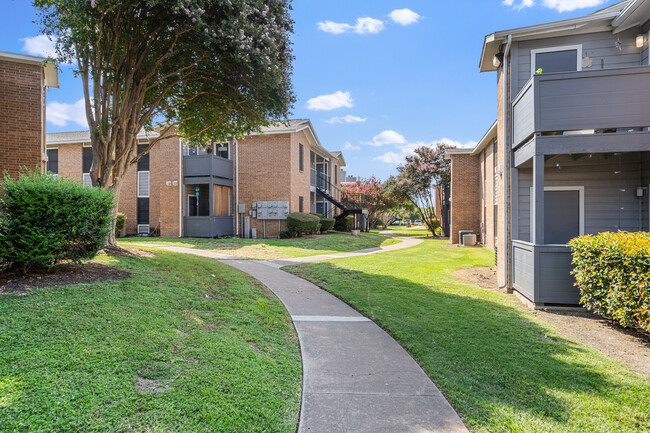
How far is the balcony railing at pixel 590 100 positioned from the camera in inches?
237

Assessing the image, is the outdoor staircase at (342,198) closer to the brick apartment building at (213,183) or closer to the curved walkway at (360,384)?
the brick apartment building at (213,183)

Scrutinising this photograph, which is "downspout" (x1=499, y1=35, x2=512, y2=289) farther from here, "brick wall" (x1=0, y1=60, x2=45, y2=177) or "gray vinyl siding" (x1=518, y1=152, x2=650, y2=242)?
"brick wall" (x1=0, y1=60, x2=45, y2=177)

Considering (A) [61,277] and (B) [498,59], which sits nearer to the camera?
(A) [61,277]

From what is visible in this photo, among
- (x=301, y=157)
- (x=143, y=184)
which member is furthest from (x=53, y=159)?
(x=301, y=157)

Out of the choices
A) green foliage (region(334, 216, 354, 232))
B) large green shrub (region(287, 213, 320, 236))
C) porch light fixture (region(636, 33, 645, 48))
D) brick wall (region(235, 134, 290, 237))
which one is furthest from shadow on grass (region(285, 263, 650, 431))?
green foliage (region(334, 216, 354, 232))

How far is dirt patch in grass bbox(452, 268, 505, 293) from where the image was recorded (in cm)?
836

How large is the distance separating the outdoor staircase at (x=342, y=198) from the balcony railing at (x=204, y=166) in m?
7.98

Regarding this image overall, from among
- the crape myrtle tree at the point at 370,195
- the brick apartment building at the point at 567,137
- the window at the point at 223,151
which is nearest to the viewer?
the brick apartment building at the point at 567,137

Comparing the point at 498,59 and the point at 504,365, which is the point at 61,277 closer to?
the point at 504,365

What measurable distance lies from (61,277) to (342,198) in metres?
25.7

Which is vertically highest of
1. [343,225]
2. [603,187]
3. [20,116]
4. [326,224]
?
[20,116]

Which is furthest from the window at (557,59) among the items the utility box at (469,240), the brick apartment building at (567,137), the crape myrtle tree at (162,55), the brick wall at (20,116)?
the brick wall at (20,116)

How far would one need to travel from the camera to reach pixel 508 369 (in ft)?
12.2

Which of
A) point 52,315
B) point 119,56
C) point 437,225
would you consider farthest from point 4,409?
point 437,225
